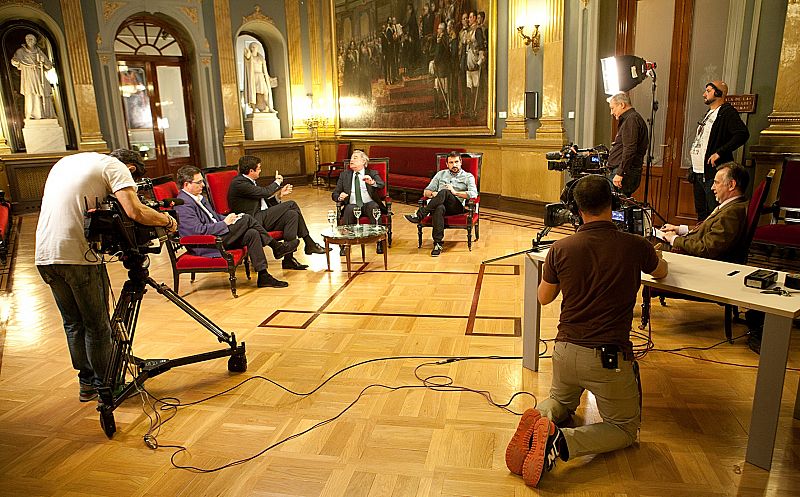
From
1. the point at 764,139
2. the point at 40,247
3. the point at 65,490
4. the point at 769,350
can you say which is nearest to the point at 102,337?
the point at 40,247

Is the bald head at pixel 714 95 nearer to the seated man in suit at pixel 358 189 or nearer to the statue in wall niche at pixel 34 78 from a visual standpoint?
the seated man in suit at pixel 358 189

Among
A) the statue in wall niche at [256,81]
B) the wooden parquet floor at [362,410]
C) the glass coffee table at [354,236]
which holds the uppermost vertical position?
the statue in wall niche at [256,81]

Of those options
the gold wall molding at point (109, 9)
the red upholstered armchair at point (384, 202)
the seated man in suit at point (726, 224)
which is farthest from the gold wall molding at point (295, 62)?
the seated man in suit at point (726, 224)

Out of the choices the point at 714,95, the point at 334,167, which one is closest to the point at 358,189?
the point at 714,95

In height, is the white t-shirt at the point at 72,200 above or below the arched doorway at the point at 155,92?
below

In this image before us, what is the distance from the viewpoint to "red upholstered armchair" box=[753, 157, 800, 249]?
14.8ft

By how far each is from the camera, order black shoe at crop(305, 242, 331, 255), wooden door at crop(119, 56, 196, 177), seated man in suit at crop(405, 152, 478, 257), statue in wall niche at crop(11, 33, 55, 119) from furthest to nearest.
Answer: wooden door at crop(119, 56, 196, 177) < statue in wall niche at crop(11, 33, 55, 119) < seated man in suit at crop(405, 152, 478, 257) < black shoe at crop(305, 242, 331, 255)

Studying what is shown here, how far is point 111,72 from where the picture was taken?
10516mm

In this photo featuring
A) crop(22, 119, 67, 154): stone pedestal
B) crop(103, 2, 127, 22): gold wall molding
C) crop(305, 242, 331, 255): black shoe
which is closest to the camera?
crop(305, 242, 331, 255): black shoe

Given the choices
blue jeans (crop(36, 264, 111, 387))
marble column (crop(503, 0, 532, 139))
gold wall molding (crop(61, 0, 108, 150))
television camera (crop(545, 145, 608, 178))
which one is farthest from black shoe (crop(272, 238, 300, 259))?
gold wall molding (crop(61, 0, 108, 150))

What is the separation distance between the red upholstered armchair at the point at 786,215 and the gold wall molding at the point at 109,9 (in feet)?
36.3

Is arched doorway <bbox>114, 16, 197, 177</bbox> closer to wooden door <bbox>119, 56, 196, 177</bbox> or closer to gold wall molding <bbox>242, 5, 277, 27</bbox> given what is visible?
wooden door <bbox>119, 56, 196, 177</bbox>

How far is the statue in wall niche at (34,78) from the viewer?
979cm

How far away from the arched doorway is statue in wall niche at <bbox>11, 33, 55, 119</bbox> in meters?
1.46
